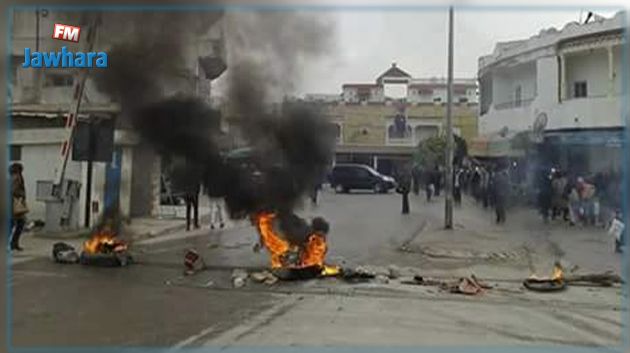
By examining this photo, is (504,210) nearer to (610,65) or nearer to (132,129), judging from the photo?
(610,65)

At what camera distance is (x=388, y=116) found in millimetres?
7020

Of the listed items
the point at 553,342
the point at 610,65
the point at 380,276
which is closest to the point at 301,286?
the point at 380,276

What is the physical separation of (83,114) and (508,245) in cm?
614

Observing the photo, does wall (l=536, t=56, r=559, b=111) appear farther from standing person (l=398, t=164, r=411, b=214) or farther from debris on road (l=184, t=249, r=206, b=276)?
debris on road (l=184, t=249, r=206, b=276)

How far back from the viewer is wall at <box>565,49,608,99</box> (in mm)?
14371

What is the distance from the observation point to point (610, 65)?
524 inches

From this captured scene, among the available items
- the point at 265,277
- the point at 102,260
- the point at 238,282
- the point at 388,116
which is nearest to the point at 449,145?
the point at 388,116

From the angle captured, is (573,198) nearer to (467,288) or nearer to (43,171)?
(467,288)

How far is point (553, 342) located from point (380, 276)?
9.36ft

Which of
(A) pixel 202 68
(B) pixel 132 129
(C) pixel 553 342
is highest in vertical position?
(A) pixel 202 68

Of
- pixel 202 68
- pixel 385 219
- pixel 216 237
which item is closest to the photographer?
pixel 202 68

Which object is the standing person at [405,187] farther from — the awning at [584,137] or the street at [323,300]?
the awning at [584,137]

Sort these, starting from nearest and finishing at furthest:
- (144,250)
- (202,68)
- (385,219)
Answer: (202,68) → (144,250) → (385,219)

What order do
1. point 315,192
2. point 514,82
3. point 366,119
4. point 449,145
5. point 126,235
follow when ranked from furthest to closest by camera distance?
point 514,82, point 449,145, point 126,235, point 315,192, point 366,119
